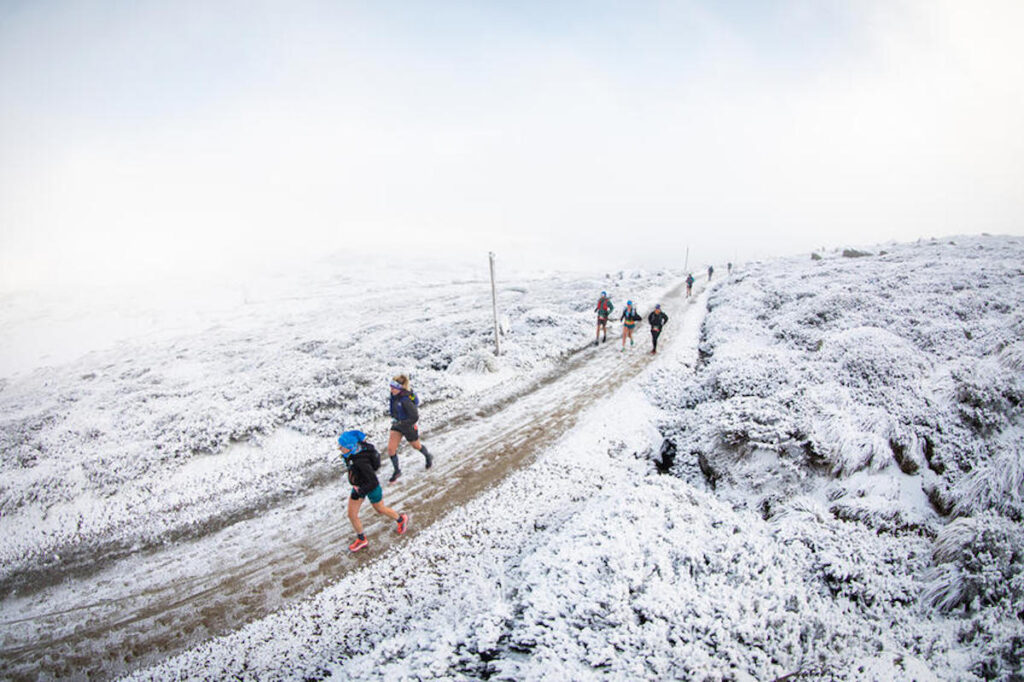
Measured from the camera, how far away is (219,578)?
6219mm

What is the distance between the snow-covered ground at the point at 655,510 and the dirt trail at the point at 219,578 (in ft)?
0.97

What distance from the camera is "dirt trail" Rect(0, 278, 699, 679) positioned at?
521cm

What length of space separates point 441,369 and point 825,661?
13.8 m

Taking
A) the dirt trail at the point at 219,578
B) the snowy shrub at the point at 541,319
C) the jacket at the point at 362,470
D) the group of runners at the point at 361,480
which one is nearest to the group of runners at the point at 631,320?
the snowy shrub at the point at 541,319

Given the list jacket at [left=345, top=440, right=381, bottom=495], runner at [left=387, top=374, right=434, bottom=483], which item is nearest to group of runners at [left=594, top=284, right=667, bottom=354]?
runner at [left=387, top=374, right=434, bottom=483]

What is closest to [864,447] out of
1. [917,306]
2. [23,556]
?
[917,306]

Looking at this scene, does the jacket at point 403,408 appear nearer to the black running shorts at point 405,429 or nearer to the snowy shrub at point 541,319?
the black running shorts at point 405,429

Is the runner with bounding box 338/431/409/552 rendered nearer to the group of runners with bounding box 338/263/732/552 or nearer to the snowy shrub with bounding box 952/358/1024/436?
the group of runners with bounding box 338/263/732/552

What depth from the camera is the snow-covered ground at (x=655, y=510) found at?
419 centimetres

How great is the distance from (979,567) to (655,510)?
11.6 ft

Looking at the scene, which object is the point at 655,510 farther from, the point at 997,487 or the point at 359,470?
the point at 997,487

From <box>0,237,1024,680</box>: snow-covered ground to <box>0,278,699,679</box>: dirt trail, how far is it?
296mm

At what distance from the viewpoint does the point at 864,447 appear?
6953 millimetres

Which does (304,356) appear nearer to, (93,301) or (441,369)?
(441,369)
